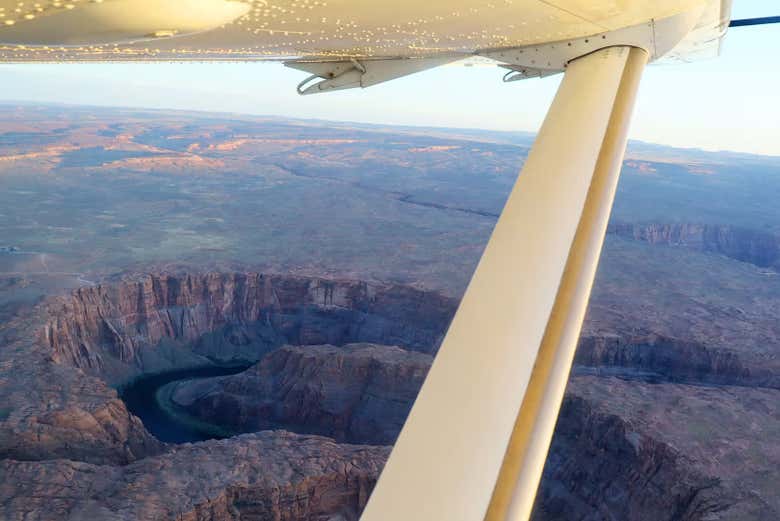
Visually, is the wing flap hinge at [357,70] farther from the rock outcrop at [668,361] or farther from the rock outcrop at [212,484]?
the rock outcrop at [668,361]

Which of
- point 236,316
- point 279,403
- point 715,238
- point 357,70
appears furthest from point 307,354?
point 715,238

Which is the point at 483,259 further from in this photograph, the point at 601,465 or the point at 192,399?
the point at 192,399

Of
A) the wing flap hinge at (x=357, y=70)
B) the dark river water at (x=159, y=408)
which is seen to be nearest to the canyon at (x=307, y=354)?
the dark river water at (x=159, y=408)

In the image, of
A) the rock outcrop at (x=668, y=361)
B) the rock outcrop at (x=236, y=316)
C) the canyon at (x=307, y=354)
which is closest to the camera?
the canyon at (x=307, y=354)

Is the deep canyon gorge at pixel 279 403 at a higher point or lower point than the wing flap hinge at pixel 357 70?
lower

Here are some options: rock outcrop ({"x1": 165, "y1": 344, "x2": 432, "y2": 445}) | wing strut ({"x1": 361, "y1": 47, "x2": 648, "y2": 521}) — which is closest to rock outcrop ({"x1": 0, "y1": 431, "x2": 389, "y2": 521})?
rock outcrop ({"x1": 165, "y1": 344, "x2": 432, "y2": 445})

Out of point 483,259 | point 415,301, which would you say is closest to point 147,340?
point 415,301
